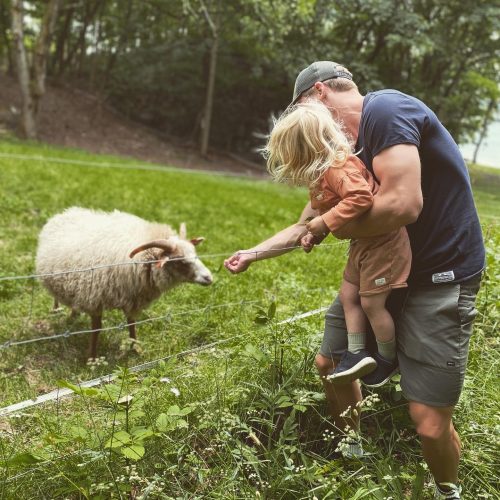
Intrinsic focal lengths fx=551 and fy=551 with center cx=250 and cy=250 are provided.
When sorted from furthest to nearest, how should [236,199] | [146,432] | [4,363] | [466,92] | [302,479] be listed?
1. [466,92]
2. [236,199]
3. [4,363]
4. [302,479]
5. [146,432]

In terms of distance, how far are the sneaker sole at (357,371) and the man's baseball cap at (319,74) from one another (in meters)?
1.41

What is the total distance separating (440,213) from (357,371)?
0.84 metres

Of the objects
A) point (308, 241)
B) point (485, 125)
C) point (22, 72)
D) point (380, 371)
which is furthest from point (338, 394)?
point (485, 125)

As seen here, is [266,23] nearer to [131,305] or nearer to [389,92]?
[131,305]

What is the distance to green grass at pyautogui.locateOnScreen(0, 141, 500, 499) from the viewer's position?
A: 104 inches

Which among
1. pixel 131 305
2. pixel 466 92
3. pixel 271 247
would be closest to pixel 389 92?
pixel 271 247

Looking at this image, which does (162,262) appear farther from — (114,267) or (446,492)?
(446,492)

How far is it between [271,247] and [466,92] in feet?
75.0

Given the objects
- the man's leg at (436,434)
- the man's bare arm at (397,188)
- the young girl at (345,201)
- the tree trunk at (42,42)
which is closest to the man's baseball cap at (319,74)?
the young girl at (345,201)

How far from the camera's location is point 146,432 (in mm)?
2615

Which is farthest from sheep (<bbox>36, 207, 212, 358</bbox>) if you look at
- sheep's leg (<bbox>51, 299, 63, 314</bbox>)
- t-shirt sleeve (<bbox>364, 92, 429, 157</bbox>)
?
t-shirt sleeve (<bbox>364, 92, 429, 157</bbox>)

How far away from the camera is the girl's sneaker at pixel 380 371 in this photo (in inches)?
109

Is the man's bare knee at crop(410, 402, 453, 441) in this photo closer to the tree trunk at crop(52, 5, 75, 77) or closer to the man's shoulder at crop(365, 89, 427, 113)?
the man's shoulder at crop(365, 89, 427, 113)

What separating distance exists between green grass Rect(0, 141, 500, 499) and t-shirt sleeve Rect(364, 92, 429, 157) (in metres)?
1.40
